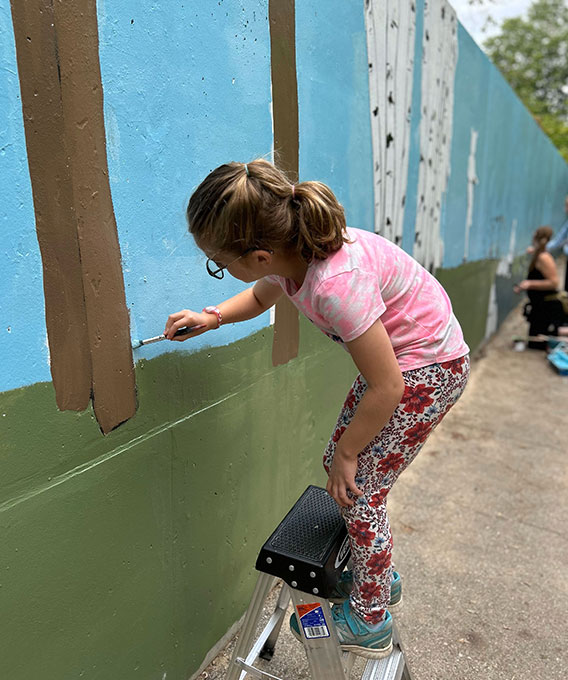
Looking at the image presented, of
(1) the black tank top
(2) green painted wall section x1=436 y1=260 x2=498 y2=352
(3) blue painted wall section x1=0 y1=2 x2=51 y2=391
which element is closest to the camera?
(3) blue painted wall section x1=0 y1=2 x2=51 y2=391

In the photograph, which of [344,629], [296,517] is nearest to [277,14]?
[296,517]

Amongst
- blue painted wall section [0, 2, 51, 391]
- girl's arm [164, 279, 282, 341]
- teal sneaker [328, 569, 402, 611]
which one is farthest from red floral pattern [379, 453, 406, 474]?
blue painted wall section [0, 2, 51, 391]

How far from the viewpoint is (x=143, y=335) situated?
1596 mm

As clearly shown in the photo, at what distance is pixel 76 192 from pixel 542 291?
7036 mm

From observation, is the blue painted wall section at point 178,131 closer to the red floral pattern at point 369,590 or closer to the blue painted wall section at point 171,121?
the blue painted wall section at point 171,121

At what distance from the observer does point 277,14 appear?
2.00 m

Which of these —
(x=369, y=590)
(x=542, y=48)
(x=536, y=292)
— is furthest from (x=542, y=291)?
(x=542, y=48)

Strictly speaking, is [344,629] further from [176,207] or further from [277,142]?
[277,142]

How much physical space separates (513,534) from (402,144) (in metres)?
2.29

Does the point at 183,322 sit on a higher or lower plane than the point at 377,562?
higher

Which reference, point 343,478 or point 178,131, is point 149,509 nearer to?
point 343,478

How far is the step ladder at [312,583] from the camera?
4.96ft

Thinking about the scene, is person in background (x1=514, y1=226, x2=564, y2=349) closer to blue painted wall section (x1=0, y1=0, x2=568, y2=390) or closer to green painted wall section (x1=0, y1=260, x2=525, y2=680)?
blue painted wall section (x1=0, y1=0, x2=568, y2=390)

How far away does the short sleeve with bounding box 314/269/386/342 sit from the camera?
134 cm
